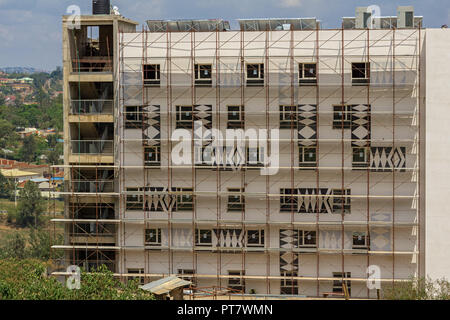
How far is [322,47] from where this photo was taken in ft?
93.9

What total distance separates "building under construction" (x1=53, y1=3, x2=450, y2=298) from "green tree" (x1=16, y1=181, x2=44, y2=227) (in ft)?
180

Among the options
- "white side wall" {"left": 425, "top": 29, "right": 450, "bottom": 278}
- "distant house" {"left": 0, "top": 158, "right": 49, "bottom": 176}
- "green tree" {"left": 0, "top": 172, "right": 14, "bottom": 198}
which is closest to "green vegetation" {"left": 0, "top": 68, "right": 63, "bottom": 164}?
"distant house" {"left": 0, "top": 158, "right": 49, "bottom": 176}

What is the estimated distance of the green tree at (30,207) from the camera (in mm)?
82500

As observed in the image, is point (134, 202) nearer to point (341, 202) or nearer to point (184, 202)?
point (184, 202)

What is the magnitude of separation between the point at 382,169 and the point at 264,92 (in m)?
6.18

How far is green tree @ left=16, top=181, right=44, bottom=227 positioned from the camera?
82.5 meters

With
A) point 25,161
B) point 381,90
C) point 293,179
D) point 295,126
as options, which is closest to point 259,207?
point 293,179

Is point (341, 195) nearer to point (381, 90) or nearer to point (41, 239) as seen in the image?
point (381, 90)

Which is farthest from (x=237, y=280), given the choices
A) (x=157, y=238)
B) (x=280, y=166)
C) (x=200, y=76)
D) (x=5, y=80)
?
(x=5, y=80)

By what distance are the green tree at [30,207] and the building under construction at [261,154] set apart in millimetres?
55000

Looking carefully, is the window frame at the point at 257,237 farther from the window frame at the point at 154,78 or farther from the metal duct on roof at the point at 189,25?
the metal duct on roof at the point at 189,25

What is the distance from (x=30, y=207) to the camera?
82.6 m

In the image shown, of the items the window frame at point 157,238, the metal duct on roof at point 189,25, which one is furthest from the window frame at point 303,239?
the metal duct on roof at point 189,25

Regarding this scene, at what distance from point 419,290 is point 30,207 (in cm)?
6576
